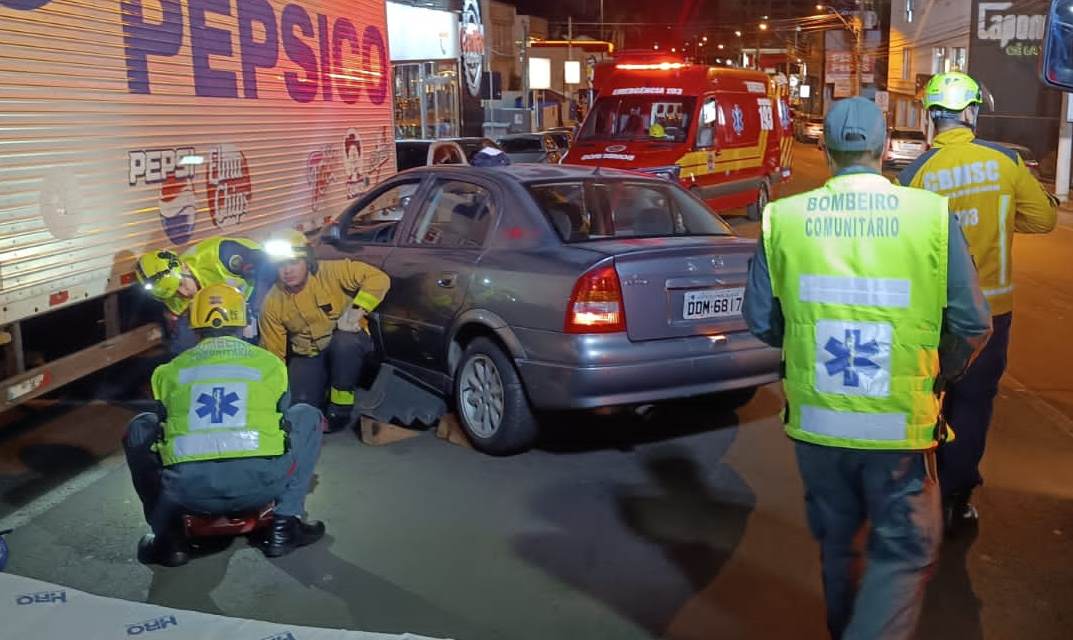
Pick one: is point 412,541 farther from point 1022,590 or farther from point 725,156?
point 725,156

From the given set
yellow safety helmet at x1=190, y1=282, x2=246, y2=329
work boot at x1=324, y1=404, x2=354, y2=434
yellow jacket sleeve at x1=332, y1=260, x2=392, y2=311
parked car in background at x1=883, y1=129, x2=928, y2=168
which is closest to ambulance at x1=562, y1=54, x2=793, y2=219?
yellow jacket sleeve at x1=332, y1=260, x2=392, y2=311

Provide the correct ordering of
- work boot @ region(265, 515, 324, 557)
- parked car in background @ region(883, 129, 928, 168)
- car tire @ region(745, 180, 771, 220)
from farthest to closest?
1. parked car in background @ region(883, 129, 928, 168)
2. car tire @ region(745, 180, 771, 220)
3. work boot @ region(265, 515, 324, 557)

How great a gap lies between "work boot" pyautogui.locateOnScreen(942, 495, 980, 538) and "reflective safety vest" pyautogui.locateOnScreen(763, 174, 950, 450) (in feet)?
6.69

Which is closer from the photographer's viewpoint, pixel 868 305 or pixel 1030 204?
pixel 868 305

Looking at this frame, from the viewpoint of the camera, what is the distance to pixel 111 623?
3521 mm

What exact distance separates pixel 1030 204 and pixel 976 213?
220 millimetres

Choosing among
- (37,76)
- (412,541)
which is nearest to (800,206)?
(412,541)

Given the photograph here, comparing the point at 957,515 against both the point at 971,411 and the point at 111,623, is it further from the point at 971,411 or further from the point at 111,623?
the point at 111,623

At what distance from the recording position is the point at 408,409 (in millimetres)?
6656

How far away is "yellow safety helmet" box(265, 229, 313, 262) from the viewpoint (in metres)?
6.21

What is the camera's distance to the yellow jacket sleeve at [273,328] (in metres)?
6.35

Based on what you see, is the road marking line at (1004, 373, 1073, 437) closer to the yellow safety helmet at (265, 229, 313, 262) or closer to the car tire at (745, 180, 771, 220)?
the yellow safety helmet at (265, 229, 313, 262)

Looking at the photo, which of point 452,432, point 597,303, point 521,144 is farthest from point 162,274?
point 521,144

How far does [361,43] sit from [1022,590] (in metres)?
9.43
